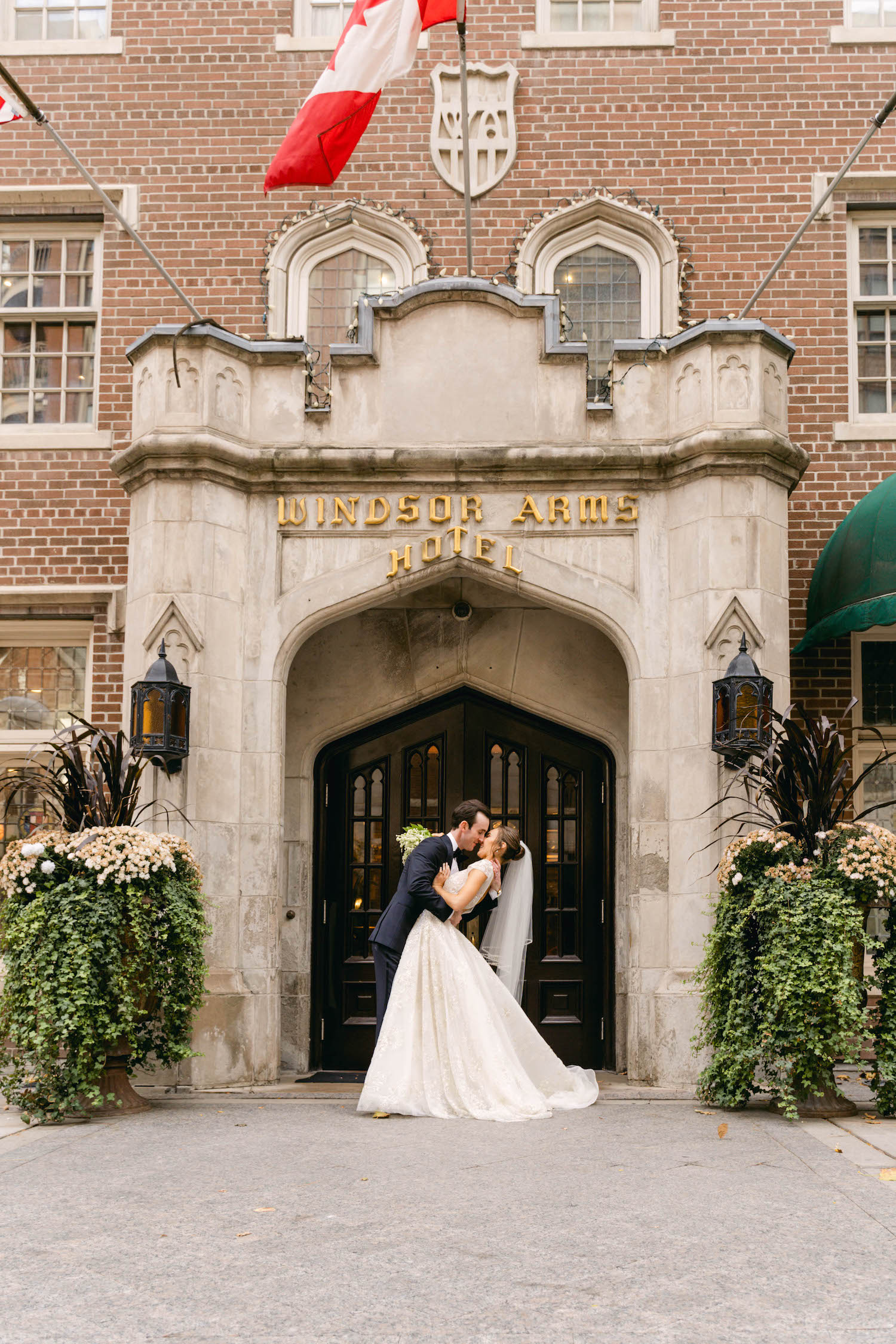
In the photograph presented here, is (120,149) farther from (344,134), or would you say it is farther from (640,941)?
(640,941)

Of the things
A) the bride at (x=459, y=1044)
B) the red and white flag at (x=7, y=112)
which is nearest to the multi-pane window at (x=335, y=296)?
the red and white flag at (x=7, y=112)

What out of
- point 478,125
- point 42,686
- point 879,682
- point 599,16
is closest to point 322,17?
point 478,125

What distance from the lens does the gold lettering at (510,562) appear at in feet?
32.1

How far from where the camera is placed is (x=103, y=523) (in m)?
11.7

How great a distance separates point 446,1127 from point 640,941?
7.62 ft

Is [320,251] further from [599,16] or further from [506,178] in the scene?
[599,16]

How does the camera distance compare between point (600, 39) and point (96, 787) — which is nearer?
point (96, 787)

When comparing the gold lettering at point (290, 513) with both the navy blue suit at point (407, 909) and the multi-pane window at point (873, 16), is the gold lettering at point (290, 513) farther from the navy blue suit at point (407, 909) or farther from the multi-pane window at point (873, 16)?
the multi-pane window at point (873, 16)

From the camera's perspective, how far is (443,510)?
32.4 ft

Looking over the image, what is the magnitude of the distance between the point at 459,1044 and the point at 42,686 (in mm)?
5340

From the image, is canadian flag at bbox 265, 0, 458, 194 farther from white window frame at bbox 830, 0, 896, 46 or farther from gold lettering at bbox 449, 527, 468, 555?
white window frame at bbox 830, 0, 896, 46

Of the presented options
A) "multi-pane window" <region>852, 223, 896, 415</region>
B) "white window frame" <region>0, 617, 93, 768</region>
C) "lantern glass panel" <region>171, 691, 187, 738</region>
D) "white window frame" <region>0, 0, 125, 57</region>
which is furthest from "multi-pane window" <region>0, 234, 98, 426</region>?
"multi-pane window" <region>852, 223, 896, 415</region>

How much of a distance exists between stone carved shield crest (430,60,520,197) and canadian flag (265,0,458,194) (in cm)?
238

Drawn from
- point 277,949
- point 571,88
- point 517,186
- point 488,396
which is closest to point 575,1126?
point 277,949
